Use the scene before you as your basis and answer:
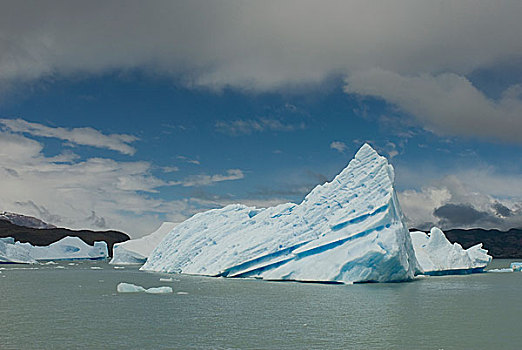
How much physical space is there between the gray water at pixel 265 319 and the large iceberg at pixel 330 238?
1.97 m

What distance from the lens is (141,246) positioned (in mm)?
47406

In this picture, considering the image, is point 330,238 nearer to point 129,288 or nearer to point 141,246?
point 129,288

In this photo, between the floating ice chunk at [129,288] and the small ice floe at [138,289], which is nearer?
the small ice floe at [138,289]

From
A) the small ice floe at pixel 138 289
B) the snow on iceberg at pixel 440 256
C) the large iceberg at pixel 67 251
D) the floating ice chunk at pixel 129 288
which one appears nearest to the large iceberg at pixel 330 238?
the snow on iceberg at pixel 440 256

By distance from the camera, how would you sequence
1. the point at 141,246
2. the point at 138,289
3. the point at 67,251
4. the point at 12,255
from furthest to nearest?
the point at 67,251 → the point at 12,255 → the point at 141,246 → the point at 138,289

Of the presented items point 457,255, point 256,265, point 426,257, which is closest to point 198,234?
point 256,265

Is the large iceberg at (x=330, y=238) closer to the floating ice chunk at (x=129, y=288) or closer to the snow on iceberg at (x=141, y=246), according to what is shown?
the floating ice chunk at (x=129, y=288)

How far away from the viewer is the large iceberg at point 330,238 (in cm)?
2202

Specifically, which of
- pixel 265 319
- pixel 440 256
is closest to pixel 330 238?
pixel 265 319

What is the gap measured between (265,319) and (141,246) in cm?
3644

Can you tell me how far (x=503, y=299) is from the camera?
18141mm

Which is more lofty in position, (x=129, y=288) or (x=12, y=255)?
(x=12, y=255)

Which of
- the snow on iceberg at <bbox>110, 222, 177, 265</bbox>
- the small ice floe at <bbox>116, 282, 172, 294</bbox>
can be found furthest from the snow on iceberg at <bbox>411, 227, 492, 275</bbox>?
the snow on iceberg at <bbox>110, 222, 177, 265</bbox>

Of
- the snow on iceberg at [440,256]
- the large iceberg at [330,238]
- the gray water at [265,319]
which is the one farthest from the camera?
the snow on iceberg at [440,256]
